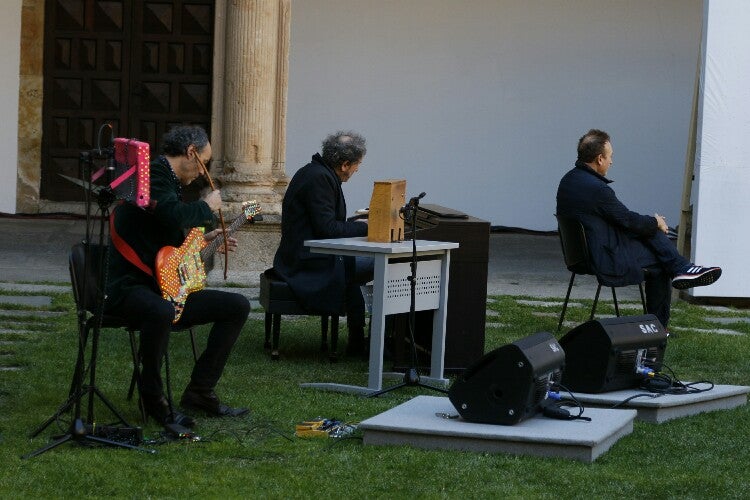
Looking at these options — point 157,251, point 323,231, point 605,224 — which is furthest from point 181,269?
point 605,224

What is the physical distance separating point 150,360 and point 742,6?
5.75m

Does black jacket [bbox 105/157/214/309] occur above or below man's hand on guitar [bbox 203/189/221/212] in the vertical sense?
below

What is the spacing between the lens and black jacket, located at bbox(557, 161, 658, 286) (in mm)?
7516

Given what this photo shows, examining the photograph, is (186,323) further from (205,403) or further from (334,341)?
(334,341)

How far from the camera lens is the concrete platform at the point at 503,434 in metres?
4.84

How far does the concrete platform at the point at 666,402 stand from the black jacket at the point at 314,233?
5.14 feet

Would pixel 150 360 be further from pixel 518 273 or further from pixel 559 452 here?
pixel 518 273

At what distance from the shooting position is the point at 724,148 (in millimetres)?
9422

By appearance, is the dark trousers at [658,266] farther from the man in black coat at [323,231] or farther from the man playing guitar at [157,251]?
the man playing guitar at [157,251]

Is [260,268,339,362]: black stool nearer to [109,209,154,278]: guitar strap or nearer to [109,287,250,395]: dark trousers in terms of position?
[109,287,250,395]: dark trousers

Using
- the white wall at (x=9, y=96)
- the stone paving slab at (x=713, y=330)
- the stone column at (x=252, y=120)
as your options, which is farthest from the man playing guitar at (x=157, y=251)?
the white wall at (x=9, y=96)

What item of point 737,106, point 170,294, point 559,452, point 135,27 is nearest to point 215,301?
point 170,294

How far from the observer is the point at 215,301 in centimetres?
550

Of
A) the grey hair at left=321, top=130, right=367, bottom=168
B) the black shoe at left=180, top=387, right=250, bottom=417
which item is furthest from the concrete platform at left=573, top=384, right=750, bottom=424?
the grey hair at left=321, top=130, right=367, bottom=168
